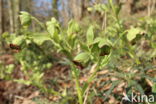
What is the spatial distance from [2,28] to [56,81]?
3706 millimetres

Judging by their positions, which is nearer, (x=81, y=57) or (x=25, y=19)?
(x=81, y=57)

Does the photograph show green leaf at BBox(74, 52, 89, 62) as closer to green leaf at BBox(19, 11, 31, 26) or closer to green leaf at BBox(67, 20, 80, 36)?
green leaf at BBox(67, 20, 80, 36)

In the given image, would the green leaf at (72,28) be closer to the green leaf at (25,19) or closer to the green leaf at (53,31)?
the green leaf at (53,31)

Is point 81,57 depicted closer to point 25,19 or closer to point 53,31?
point 53,31

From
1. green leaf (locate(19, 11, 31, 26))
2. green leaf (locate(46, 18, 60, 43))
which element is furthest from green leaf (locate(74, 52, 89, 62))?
green leaf (locate(19, 11, 31, 26))

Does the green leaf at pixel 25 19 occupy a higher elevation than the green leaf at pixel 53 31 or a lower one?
higher

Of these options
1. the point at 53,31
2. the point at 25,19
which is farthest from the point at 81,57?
the point at 25,19

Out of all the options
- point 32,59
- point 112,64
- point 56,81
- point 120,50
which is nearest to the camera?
point 112,64

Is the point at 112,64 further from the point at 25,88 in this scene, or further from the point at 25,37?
the point at 25,88

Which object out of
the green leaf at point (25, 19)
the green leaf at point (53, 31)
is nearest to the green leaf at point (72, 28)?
the green leaf at point (53, 31)

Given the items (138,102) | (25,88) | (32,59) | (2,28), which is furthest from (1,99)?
(2,28)

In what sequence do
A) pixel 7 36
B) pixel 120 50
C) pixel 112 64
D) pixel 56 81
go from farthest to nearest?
pixel 56 81 < pixel 7 36 < pixel 120 50 < pixel 112 64

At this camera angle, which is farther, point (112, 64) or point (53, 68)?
point (53, 68)

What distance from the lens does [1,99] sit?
7.16 feet
